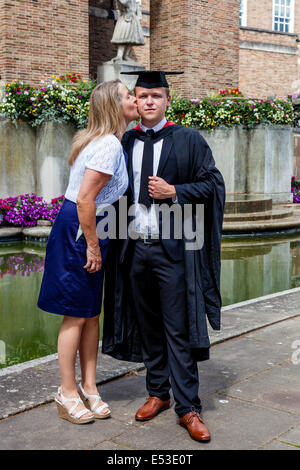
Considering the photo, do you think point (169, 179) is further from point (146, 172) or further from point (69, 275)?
point (69, 275)

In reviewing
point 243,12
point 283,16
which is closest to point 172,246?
point 243,12

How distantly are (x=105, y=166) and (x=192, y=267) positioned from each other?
2.41 feet

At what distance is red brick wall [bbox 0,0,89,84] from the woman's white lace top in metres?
11.4

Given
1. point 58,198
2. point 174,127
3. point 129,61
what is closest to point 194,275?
point 174,127

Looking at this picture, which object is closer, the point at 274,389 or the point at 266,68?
the point at 274,389

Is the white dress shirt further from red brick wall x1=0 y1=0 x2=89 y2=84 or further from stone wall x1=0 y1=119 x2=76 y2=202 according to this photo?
red brick wall x1=0 y1=0 x2=89 y2=84

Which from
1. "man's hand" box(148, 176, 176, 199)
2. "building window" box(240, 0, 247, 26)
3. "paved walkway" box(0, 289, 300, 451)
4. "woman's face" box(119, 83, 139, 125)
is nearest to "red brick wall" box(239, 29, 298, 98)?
"building window" box(240, 0, 247, 26)

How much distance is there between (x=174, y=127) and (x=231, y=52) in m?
17.5

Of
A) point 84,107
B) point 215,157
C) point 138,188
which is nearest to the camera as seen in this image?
point 138,188

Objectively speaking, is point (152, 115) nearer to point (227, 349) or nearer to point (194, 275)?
point (194, 275)

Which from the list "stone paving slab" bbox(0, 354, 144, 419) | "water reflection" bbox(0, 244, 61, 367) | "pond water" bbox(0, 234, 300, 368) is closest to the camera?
"stone paving slab" bbox(0, 354, 144, 419)

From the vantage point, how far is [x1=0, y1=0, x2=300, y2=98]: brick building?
14.3 m

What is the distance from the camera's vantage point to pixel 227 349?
Result: 4.85 meters

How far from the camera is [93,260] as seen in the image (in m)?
3.43
